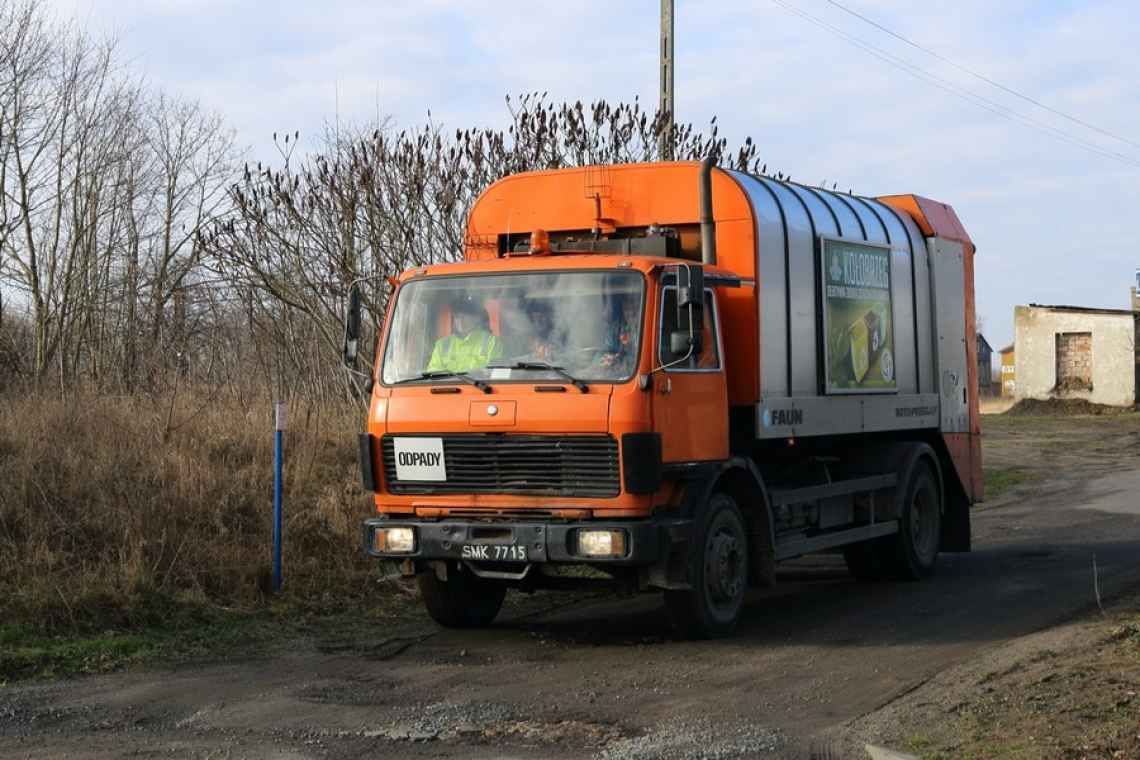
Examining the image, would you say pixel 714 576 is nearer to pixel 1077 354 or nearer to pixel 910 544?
pixel 910 544

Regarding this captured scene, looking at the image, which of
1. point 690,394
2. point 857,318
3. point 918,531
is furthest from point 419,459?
point 918,531

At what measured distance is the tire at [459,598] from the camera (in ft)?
34.1

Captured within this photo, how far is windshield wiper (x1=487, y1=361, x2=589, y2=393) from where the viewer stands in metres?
9.23

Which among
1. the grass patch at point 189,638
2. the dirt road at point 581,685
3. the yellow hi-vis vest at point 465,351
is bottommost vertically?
the dirt road at point 581,685

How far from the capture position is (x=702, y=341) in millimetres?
9656

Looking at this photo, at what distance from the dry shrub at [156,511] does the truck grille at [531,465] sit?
7.99 feet

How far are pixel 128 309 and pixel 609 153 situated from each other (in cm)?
708

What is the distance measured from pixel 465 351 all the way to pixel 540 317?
572 mm

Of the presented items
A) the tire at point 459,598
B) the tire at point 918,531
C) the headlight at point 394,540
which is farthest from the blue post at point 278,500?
the tire at point 918,531

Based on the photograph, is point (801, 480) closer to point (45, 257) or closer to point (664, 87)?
point (664, 87)

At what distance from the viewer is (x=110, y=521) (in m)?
11.3

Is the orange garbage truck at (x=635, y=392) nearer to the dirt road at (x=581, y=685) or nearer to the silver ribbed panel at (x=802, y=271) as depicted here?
the silver ribbed panel at (x=802, y=271)

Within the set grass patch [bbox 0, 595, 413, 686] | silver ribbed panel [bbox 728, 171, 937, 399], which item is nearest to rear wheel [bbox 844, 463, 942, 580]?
silver ribbed panel [bbox 728, 171, 937, 399]

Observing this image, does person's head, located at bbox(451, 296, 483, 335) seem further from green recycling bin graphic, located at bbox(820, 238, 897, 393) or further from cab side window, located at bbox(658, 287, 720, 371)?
green recycling bin graphic, located at bbox(820, 238, 897, 393)
